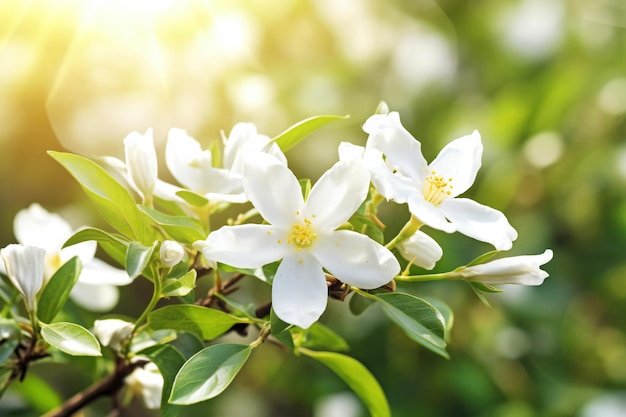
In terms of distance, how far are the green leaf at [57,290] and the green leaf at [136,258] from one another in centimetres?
12

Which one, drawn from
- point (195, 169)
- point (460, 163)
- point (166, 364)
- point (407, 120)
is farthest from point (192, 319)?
point (407, 120)

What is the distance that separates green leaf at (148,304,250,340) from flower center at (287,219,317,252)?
0.08m

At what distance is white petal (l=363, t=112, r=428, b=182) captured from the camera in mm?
596

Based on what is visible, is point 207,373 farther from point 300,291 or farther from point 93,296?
point 93,296

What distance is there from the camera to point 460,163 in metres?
0.66

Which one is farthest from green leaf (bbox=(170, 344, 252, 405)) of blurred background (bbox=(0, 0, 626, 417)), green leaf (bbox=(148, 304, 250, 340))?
blurred background (bbox=(0, 0, 626, 417))

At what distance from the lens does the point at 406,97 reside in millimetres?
1987

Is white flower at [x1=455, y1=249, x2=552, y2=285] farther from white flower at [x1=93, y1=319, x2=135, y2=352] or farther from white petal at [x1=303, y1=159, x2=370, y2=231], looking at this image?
white flower at [x1=93, y1=319, x2=135, y2=352]

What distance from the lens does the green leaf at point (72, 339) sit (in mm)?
568

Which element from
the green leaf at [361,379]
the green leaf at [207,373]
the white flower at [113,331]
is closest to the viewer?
the green leaf at [207,373]

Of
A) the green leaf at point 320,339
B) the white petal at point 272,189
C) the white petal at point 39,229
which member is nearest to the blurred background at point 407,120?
the green leaf at point 320,339

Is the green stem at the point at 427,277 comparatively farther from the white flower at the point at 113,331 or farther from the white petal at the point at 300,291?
the white flower at the point at 113,331

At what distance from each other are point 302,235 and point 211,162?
0.15 m

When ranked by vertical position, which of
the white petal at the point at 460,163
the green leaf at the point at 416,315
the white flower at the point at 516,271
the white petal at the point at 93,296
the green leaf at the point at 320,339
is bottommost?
the green leaf at the point at 320,339
